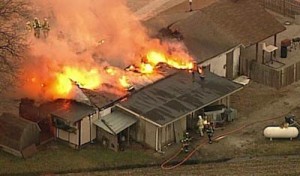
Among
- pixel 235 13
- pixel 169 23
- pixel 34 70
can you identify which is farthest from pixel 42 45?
pixel 235 13

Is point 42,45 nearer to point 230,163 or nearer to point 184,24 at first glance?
point 184,24

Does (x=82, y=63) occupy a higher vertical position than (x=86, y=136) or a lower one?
higher

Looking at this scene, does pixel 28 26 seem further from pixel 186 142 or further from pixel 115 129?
pixel 186 142

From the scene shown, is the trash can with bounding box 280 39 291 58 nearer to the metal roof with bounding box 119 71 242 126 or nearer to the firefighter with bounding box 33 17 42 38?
the metal roof with bounding box 119 71 242 126

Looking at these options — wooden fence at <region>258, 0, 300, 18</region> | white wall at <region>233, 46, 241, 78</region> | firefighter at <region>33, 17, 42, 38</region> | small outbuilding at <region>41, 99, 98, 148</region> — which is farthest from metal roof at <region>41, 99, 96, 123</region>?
wooden fence at <region>258, 0, 300, 18</region>

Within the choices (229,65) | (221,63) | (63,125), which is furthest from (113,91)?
(229,65)
